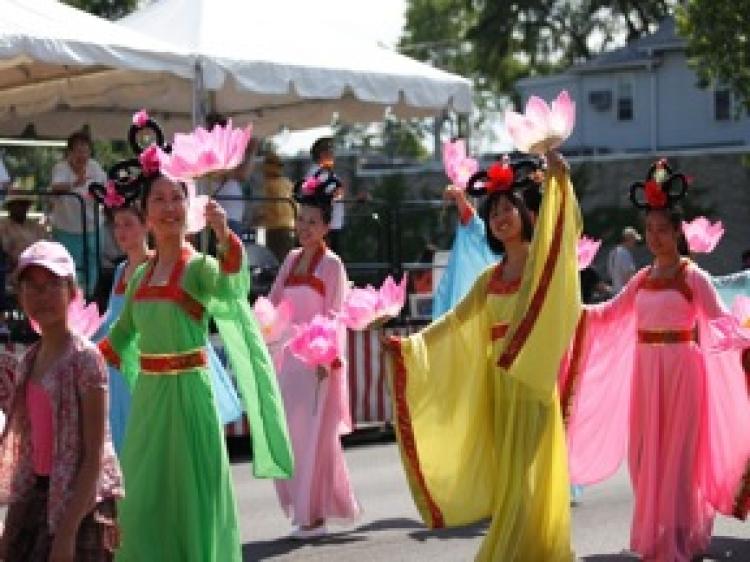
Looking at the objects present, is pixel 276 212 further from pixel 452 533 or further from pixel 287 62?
pixel 452 533

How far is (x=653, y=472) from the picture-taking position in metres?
8.22

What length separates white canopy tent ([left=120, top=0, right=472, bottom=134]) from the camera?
45.0 ft

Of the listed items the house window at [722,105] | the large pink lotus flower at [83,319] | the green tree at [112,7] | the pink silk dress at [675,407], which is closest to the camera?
the large pink lotus flower at [83,319]

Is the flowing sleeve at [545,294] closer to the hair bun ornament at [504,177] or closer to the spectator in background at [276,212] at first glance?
the hair bun ornament at [504,177]

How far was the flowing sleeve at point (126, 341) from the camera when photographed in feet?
22.7

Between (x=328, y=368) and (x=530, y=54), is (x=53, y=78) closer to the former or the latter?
(x=328, y=368)

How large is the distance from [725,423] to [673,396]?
1.42 feet

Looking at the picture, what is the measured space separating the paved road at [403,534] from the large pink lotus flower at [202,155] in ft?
9.02

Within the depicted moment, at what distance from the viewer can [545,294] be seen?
7.23m

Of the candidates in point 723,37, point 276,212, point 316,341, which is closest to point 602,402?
point 316,341

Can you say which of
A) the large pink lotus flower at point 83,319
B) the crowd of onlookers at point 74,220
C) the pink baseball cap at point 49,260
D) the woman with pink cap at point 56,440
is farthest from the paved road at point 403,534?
the pink baseball cap at point 49,260

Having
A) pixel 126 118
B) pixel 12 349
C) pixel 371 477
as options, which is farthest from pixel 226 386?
pixel 126 118

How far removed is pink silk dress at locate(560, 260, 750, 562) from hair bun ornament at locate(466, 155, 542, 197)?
854mm

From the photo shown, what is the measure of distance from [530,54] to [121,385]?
2045 inches
